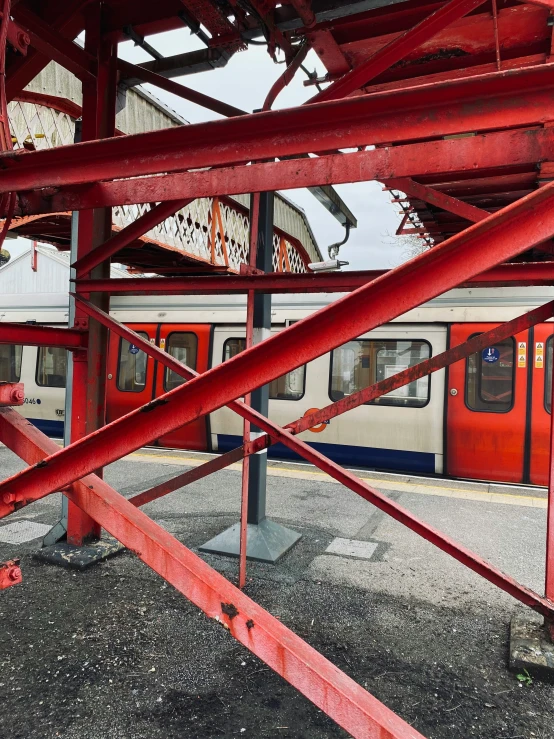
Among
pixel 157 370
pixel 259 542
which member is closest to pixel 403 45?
pixel 259 542

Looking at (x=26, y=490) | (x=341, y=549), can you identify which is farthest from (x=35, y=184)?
(x=341, y=549)

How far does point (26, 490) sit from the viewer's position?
2172 millimetres

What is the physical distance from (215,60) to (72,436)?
3102 mm

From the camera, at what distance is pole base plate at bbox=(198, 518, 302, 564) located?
4.41 meters

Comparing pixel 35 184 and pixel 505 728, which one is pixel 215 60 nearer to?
pixel 35 184

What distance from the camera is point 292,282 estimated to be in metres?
3.52

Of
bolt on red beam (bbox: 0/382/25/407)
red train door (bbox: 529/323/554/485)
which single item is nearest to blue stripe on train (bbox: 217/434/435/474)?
red train door (bbox: 529/323/554/485)

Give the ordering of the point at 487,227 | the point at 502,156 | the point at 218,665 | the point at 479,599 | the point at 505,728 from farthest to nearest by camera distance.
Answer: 1. the point at 479,599
2. the point at 218,665
3. the point at 505,728
4. the point at 502,156
5. the point at 487,227

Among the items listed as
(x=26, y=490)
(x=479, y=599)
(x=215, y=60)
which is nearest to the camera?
(x=26, y=490)

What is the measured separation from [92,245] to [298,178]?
2.66 m

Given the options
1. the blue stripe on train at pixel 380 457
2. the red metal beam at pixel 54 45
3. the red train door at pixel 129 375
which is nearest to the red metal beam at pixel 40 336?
the red metal beam at pixel 54 45

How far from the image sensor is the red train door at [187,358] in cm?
858

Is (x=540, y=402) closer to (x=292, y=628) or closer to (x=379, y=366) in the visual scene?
(x=379, y=366)

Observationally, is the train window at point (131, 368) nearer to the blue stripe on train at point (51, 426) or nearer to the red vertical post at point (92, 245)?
the blue stripe on train at point (51, 426)
